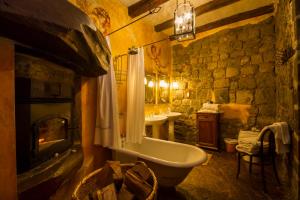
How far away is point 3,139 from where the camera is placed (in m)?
0.96

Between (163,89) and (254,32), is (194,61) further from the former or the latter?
(254,32)

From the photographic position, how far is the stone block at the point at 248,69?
3.42 metres

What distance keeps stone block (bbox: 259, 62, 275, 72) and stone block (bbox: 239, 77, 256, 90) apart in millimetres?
255

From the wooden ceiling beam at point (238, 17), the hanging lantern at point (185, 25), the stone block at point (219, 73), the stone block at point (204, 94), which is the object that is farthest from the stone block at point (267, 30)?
the hanging lantern at point (185, 25)

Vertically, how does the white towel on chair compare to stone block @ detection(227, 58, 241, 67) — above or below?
below

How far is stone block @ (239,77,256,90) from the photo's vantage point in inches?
135

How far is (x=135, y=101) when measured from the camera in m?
2.58

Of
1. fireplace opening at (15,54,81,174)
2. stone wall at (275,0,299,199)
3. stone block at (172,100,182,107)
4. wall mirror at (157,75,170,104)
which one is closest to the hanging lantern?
stone wall at (275,0,299,199)

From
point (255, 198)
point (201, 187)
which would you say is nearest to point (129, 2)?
point (201, 187)

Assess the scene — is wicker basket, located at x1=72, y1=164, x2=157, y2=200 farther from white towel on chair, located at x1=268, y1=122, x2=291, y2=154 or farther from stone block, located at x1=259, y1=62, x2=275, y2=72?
stone block, located at x1=259, y1=62, x2=275, y2=72

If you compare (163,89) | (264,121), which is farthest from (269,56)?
(163,89)

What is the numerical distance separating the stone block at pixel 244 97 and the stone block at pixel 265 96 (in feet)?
0.35

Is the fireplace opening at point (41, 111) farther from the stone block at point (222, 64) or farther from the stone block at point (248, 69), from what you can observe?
the stone block at point (248, 69)

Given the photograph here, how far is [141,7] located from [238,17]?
2.02m
